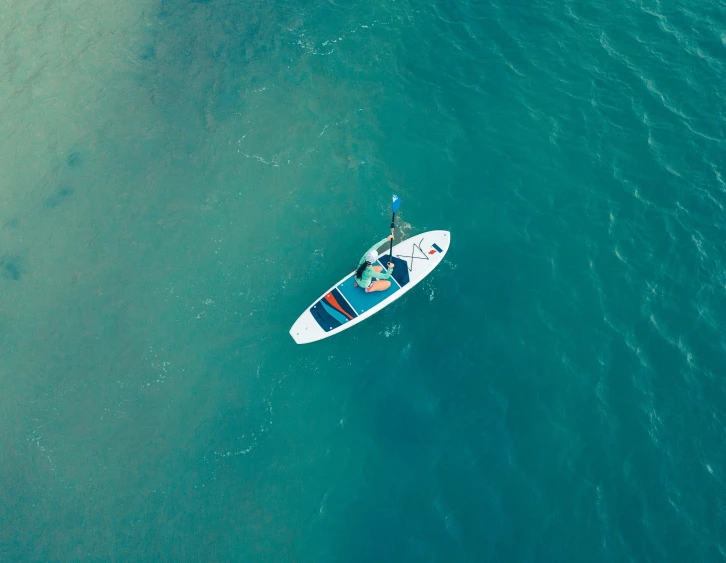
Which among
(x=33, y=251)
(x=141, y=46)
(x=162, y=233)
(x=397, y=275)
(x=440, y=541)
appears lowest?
(x=440, y=541)

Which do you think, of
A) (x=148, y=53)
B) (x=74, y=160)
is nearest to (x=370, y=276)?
(x=74, y=160)

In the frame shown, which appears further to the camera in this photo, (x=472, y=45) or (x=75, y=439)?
(x=472, y=45)

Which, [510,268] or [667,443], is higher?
[510,268]

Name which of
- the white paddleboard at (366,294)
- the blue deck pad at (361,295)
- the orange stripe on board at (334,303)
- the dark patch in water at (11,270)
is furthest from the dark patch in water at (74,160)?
the blue deck pad at (361,295)

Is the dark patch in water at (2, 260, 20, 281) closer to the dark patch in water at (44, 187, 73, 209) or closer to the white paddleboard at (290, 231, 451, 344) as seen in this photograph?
the dark patch in water at (44, 187, 73, 209)

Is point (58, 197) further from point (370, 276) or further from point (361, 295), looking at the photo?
point (370, 276)

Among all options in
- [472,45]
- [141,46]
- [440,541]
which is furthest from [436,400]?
[141,46]

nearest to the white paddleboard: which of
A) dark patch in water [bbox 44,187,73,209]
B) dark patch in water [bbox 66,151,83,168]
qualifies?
dark patch in water [bbox 44,187,73,209]

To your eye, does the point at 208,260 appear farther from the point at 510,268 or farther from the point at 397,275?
the point at 510,268
